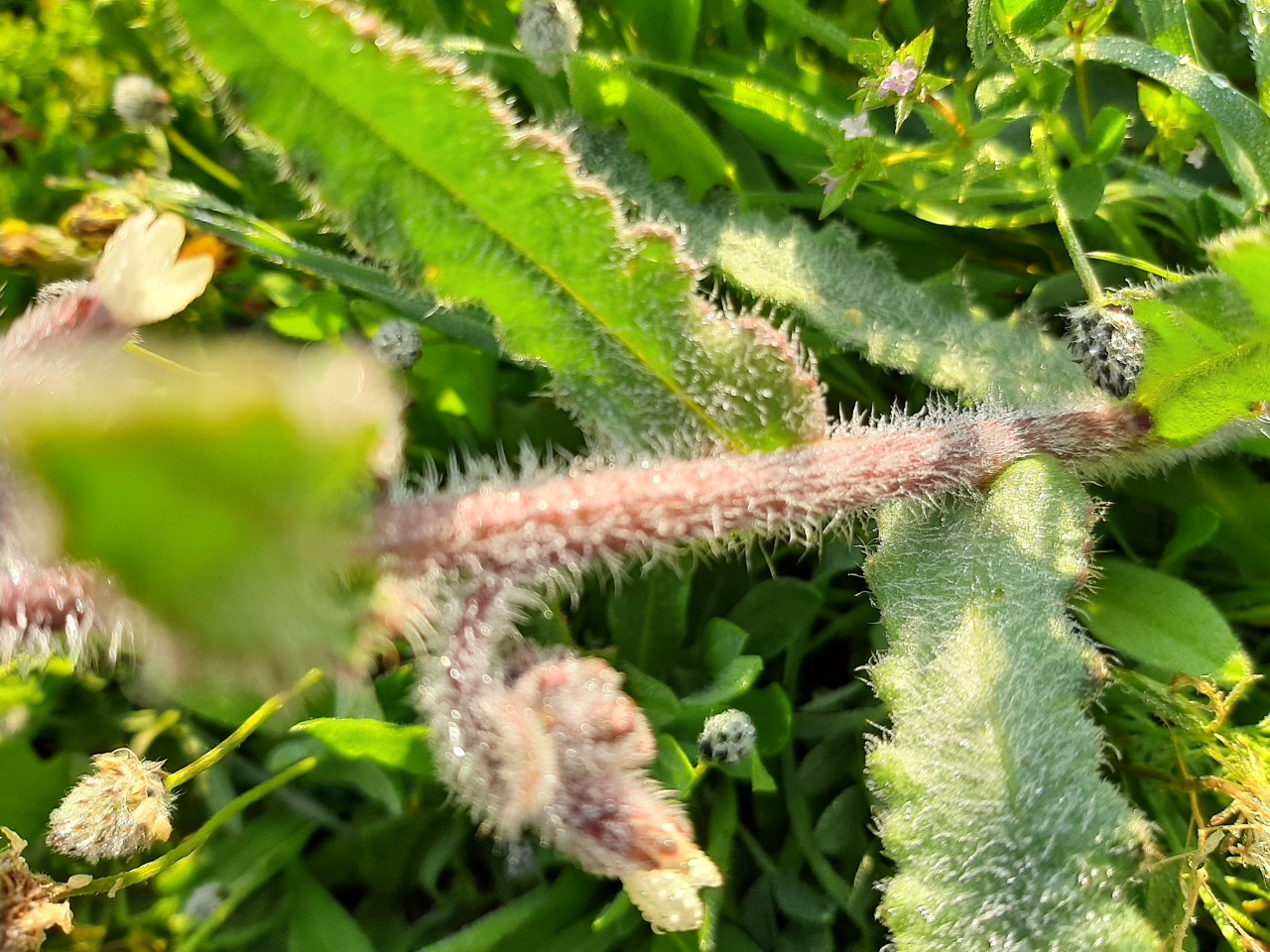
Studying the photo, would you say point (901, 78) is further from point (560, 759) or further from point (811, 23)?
point (560, 759)

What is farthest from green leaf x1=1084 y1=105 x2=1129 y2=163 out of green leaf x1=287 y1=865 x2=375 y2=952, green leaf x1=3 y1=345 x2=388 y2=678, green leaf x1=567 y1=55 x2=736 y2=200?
green leaf x1=287 y1=865 x2=375 y2=952

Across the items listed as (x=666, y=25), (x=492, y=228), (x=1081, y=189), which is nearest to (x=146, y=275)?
(x=492, y=228)

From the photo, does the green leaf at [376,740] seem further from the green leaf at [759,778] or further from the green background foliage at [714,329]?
the green leaf at [759,778]

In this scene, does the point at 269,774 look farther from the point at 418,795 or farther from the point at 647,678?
the point at 647,678

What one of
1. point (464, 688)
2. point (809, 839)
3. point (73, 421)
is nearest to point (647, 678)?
point (809, 839)

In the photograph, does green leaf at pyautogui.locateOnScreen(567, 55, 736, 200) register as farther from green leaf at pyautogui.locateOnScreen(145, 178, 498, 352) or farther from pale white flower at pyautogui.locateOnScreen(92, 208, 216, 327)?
pale white flower at pyautogui.locateOnScreen(92, 208, 216, 327)

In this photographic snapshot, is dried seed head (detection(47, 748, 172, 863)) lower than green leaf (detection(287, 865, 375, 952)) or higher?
higher

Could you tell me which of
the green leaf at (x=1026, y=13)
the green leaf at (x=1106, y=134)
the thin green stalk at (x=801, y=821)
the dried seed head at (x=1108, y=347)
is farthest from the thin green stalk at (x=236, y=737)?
the green leaf at (x=1106, y=134)
